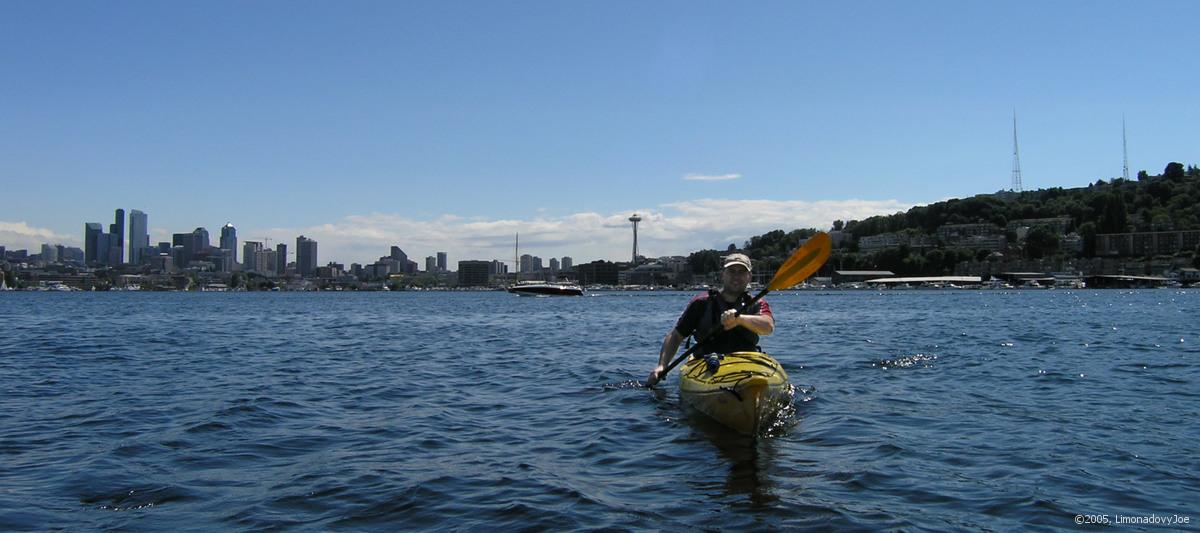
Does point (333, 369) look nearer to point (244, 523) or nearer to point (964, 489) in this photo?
point (244, 523)

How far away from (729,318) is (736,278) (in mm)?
714

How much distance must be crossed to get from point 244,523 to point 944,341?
76.9 ft

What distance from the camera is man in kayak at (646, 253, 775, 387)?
388 inches

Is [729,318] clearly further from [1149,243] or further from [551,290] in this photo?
[1149,243]

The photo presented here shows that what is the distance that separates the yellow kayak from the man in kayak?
0.37 meters

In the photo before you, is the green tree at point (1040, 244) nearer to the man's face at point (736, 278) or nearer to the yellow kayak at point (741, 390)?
the man's face at point (736, 278)

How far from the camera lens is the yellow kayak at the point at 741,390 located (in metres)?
8.77

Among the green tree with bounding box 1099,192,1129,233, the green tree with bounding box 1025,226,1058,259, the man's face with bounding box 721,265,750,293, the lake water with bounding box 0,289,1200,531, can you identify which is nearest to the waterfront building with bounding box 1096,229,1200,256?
the green tree with bounding box 1025,226,1058,259

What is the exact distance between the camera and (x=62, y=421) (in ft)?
35.9

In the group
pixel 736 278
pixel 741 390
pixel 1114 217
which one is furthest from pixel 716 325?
pixel 1114 217

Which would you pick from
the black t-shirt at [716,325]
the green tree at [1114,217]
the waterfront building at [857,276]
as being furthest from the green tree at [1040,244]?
the black t-shirt at [716,325]

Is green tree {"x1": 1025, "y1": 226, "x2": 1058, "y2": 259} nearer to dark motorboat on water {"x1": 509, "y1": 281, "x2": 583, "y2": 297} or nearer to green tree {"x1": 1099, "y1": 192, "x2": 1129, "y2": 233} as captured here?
green tree {"x1": 1099, "y1": 192, "x2": 1129, "y2": 233}

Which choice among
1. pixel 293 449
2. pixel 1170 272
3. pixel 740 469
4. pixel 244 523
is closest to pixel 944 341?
pixel 740 469

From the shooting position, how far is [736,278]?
10.3m
